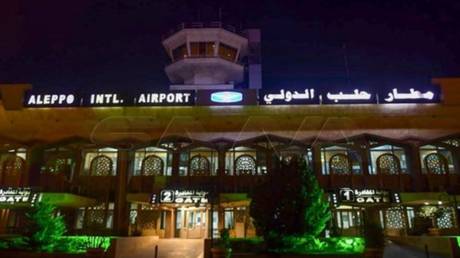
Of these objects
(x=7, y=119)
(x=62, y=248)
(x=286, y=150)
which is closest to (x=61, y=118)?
(x=7, y=119)

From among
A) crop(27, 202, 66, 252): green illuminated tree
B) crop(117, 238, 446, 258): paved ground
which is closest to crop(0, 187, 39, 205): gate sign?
crop(27, 202, 66, 252): green illuminated tree

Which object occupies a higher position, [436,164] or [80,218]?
[436,164]

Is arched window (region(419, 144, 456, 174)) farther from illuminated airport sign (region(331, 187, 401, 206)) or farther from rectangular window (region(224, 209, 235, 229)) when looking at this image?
rectangular window (region(224, 209, 235, 229))

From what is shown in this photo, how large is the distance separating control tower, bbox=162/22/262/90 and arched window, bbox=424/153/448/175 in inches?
957

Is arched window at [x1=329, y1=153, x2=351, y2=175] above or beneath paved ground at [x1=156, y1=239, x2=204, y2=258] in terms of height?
above

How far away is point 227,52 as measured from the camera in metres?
49.1

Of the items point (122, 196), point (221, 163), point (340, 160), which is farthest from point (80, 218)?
point (340, 160)

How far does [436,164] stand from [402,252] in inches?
469

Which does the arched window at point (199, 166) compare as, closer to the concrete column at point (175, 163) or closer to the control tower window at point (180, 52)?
the concrete column at point (175, 163)

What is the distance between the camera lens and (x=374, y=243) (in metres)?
17.3

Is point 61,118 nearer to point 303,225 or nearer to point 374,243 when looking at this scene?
point 303,225

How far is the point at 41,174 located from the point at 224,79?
86.0ft

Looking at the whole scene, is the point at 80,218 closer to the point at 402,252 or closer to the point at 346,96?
the point at 402,252

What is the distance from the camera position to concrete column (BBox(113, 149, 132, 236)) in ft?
88.3
